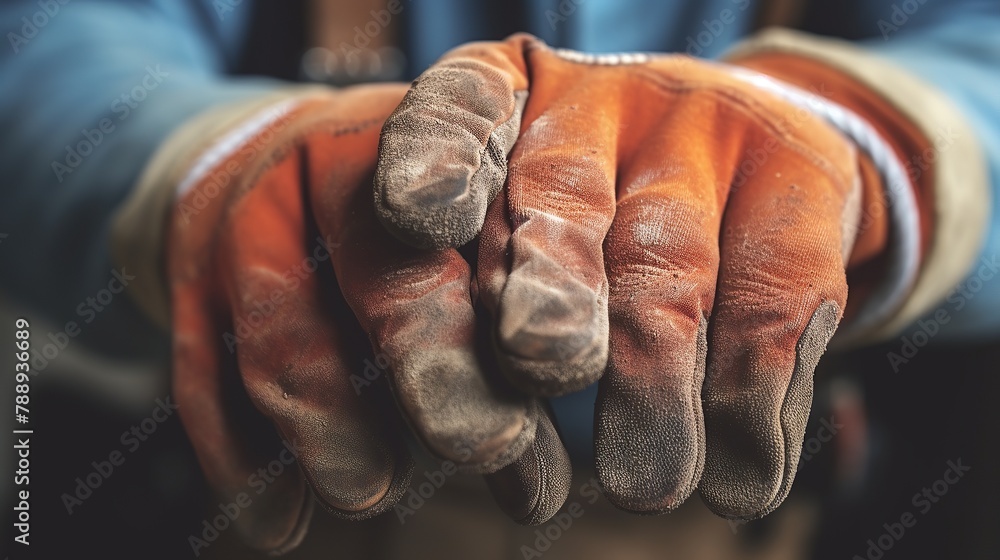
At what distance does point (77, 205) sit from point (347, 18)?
1.29ft

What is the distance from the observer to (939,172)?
1.94 ft

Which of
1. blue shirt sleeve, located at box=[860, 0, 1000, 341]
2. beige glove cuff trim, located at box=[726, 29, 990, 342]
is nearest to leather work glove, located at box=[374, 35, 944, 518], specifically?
beige glove cuff trim, located at box=[726, 29, 990, 342]

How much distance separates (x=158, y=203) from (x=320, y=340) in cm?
26

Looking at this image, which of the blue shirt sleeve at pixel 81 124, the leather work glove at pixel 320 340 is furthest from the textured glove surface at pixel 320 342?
the blue shirt sleeve at pixel 81 124

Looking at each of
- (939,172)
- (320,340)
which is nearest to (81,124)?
(320,340)

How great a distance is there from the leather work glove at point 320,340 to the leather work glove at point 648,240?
3 centimetres

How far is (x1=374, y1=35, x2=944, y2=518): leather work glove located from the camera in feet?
1.25

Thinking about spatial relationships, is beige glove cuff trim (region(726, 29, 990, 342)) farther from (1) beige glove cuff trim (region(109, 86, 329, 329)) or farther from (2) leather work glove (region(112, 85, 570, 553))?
(1) beige glove cuff trim (region(109, 86, 329, 329))

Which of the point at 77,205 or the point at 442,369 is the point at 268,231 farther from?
the point at 77,205

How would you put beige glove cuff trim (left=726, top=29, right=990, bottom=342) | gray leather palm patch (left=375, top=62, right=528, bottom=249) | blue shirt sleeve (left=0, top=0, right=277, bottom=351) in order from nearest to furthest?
gray leather palm patch (left=375, top=62, right=528, bottom=249) < beige glove cuff trim (left=726, top=29, right=990, bottom=342) < blue shirt sleeve (left=0, top=0, right=277, bottom=351)

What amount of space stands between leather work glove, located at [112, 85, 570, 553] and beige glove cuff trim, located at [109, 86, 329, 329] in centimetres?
2

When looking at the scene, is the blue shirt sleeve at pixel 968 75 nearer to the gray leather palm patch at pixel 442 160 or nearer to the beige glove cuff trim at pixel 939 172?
the beige glove cuff trim at pixel 939 172

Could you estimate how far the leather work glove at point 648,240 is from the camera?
38 centimetres

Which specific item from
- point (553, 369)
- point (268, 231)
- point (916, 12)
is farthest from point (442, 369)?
point (916, 12)
